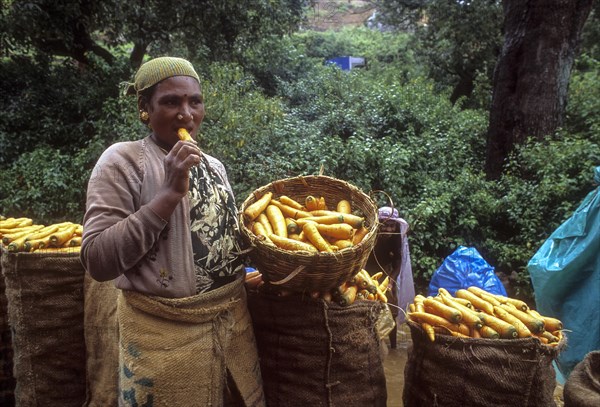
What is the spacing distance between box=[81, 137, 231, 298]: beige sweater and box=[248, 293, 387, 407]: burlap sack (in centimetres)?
52

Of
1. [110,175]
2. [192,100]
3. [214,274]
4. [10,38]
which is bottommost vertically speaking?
[214,274]

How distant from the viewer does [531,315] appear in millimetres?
2484

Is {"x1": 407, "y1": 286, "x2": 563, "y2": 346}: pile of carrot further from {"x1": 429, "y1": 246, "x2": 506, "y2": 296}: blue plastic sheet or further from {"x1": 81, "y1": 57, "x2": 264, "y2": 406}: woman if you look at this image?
{"x1": 429, "y1": 246, "x2": 506, "y2": 296}: blue plastic sheet

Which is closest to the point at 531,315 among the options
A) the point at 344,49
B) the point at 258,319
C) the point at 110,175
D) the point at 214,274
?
the point at 258,319

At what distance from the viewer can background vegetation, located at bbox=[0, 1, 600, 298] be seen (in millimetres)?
6055

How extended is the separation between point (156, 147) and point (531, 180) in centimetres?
599

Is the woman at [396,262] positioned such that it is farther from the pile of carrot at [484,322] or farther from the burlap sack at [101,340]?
the burlap sack at [101,340]

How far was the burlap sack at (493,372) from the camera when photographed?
2133 millimetres

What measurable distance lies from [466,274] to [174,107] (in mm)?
3398

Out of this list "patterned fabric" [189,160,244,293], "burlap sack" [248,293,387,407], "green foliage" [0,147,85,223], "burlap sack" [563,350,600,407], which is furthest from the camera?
"green foliage" [0,147,85,223]

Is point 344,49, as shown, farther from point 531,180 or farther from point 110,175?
point 110,175

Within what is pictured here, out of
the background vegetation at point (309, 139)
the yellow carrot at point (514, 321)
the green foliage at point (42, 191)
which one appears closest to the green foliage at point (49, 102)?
the background vegetation at point (309, 139)

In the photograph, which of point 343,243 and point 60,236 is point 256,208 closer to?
point 343,243

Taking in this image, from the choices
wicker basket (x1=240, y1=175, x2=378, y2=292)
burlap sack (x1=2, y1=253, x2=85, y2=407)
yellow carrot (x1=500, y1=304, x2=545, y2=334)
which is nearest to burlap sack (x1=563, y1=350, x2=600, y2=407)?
yellow carrot (x1=500, y1=304, x2=545, y2=334)
